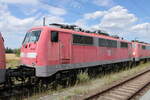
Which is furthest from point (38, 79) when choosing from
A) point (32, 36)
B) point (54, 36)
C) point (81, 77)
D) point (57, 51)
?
point (81, 77)

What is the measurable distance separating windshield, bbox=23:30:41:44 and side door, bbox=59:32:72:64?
1.22 metres

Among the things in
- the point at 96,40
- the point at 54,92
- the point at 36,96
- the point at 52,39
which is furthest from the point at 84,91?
the point at 96,40

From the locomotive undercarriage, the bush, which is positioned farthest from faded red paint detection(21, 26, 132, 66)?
the bush

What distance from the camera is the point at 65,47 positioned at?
38.7 ft

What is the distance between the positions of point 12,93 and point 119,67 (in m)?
14.1

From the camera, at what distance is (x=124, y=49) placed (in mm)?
22609

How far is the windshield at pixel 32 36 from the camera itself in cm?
1089

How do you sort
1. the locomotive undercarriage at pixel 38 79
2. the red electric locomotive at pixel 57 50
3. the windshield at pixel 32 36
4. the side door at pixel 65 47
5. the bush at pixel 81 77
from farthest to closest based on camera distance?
the bush at pixel 81 77 < the side door at pixel 65 47 < the windshield at pixel 32 36 < the red electric locomotive at pixel 57 50 < the locomotive undercarriage at pixel 38 79

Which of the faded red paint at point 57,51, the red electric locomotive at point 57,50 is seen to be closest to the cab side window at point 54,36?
the red electric locomotive at point 57,50

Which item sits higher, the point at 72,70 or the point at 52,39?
the point at 52,39

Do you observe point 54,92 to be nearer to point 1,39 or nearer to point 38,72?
point 38,72

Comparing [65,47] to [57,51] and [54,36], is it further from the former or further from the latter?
[54,36]

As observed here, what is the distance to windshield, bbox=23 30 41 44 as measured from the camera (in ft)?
35.7

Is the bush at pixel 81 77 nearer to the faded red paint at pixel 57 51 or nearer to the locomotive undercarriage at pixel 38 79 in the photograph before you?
the locomotive undercarriage at pixel 38 79
